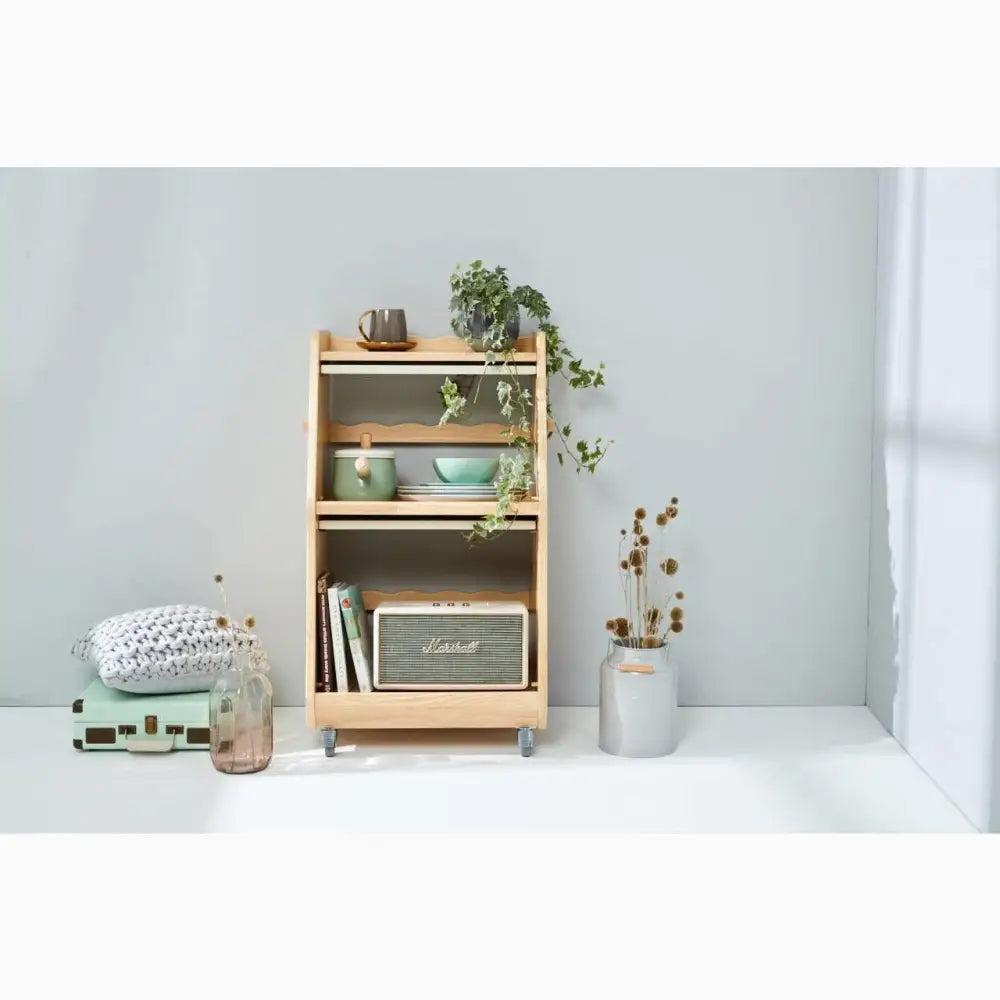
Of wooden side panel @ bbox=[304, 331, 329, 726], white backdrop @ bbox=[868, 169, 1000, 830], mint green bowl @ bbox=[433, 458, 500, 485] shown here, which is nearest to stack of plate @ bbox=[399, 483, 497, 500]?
mint green bowl @ bbox=[433, 458, 500, 485]

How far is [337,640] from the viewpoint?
3.02m

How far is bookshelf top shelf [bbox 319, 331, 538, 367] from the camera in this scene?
309 cm

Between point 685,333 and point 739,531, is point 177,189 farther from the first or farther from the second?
point 739,531

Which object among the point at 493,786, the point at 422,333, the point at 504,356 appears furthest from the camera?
the point at 422,333

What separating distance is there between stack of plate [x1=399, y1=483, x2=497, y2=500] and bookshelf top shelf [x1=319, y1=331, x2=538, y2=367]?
1.09ft

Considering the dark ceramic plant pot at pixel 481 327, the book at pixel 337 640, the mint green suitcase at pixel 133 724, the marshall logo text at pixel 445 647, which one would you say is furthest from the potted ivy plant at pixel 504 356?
the mint green suitcase at pixel 133 724

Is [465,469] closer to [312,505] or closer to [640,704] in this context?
[312,505]

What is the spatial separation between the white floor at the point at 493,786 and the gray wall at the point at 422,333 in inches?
14.8

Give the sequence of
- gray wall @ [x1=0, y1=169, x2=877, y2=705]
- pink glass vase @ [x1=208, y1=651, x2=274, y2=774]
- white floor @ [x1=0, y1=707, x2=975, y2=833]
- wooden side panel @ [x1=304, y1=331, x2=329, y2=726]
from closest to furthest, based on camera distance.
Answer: white floor @ [x1=0, y1=707, x2=975, y2=833] < pink glass vase @ [x1=208, y1=651, x2=274, y2=774] < wooden side panel @ [x1=304, y1=331, x2=329, y2=726] < gray wall @ [x1=0, y1=169, x2=877, y2=705]

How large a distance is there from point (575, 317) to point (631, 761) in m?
1.29

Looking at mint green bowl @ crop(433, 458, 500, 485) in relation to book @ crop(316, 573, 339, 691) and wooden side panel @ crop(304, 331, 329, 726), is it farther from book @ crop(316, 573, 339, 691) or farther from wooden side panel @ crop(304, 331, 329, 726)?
book @ crop(316, 573, 339, 691)

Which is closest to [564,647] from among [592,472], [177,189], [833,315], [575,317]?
[592,472]

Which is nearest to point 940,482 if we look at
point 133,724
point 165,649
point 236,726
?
point 236,726

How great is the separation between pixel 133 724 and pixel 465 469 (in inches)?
43.1
